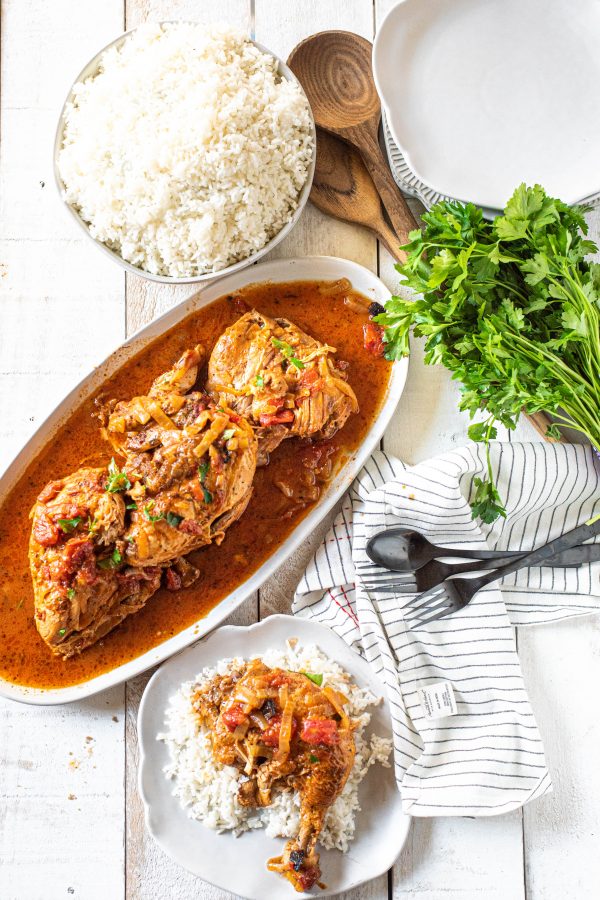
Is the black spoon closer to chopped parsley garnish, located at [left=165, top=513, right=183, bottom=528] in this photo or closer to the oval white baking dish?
the oval white baking dish

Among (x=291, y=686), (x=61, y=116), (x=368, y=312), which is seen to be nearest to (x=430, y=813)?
(x=291, y=686)

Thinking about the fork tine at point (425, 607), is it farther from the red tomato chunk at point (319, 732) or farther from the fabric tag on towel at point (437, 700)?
the red tomato chunk at point (319, 732)

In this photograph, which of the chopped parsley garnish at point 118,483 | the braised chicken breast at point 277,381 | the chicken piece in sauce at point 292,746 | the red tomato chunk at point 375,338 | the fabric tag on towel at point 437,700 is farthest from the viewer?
the red tomato chunk at point 375,338

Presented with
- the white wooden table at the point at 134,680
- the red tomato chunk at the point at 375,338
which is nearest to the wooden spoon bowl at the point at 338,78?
the white wooden table at the point at 134,680

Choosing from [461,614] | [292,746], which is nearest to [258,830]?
[292,746]

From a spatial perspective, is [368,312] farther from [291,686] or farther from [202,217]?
[291,686]

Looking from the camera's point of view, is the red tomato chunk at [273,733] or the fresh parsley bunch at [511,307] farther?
the red tomato chunk at [273,733]

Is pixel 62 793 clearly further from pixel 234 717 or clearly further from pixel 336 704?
pixel 336 704
